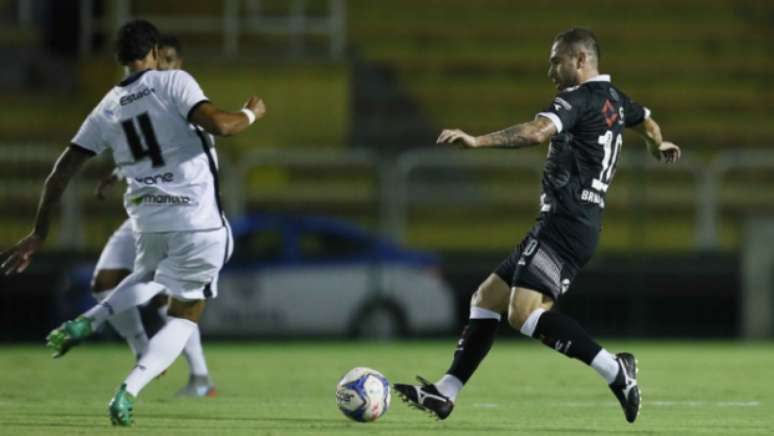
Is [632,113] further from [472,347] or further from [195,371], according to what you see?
[195,371]

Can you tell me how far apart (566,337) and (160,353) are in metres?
2.07

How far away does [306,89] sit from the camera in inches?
818

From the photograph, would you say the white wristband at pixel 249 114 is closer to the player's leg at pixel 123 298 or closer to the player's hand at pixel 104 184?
the player's leg at pixel 123 298

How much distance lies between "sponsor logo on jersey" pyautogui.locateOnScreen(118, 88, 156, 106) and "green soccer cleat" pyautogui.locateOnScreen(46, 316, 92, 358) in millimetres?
1167

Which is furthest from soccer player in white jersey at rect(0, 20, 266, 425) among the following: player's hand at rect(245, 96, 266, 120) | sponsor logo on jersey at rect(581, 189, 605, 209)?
sponsor logo on jersey at rect(581, 189, 605, 209)

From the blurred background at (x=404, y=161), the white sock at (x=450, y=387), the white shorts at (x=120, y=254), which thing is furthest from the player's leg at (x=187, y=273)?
the blurred background at (x=404, y=161)

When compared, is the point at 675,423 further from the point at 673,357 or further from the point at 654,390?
the point at 673,357

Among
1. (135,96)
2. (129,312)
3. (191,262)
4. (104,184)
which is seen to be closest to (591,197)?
(191,262)

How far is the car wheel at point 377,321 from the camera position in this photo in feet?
59.9

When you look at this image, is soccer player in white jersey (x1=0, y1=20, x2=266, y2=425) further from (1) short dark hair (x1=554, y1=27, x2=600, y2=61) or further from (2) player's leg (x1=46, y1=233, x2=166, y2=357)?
(1) short dark hair (x1=554, y1=27, x2=600, y2=61)

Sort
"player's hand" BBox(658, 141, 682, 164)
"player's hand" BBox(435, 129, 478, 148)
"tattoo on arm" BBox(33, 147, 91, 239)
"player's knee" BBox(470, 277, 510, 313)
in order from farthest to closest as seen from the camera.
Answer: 1. "player's hand" BBox(658, 141, 682, 164)
2. "tattoo on arm" BBox(33, 147, 91, 239)
3. "player's knee" BBox(470, 277, 510, 313)
4. "player's hand" BBox(435, 129, 478, 148)

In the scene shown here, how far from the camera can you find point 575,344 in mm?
8555

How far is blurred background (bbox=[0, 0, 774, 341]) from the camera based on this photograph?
18203 mm

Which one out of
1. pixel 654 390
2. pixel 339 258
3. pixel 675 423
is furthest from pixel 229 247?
pixel 339 258
